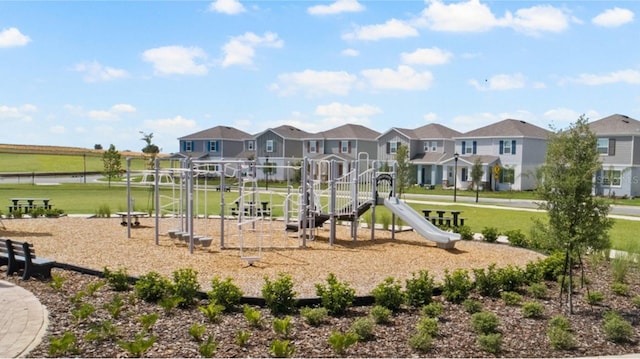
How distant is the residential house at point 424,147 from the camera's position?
57.8 m

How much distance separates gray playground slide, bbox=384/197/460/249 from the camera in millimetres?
14805

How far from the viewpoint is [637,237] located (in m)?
18.7

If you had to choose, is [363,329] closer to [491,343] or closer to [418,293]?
[491,343]

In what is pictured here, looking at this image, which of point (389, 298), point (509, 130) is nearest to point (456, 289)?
point (389, 298)

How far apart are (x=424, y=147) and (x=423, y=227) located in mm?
46730

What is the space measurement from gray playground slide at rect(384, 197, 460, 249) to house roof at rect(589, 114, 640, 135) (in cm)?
3531

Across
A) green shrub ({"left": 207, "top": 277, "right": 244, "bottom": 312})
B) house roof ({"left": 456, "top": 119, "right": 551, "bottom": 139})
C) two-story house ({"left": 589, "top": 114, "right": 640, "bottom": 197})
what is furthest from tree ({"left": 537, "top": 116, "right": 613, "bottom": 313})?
house roof ({"left": 456, "top": 119, "right": 551, "bottom": 139})

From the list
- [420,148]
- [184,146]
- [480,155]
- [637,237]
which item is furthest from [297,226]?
[184,146]

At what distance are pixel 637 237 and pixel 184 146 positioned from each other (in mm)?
63715

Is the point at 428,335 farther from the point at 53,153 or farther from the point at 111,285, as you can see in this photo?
the point at 53,153

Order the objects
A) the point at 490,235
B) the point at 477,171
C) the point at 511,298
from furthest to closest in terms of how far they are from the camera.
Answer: the point at 477,171 → the point at 490,235 → the point at 511,298

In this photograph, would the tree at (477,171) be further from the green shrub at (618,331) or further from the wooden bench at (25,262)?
the wooden bench at (25,262)

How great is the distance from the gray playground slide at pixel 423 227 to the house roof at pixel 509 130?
1531 inches

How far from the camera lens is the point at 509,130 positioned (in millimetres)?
52469
